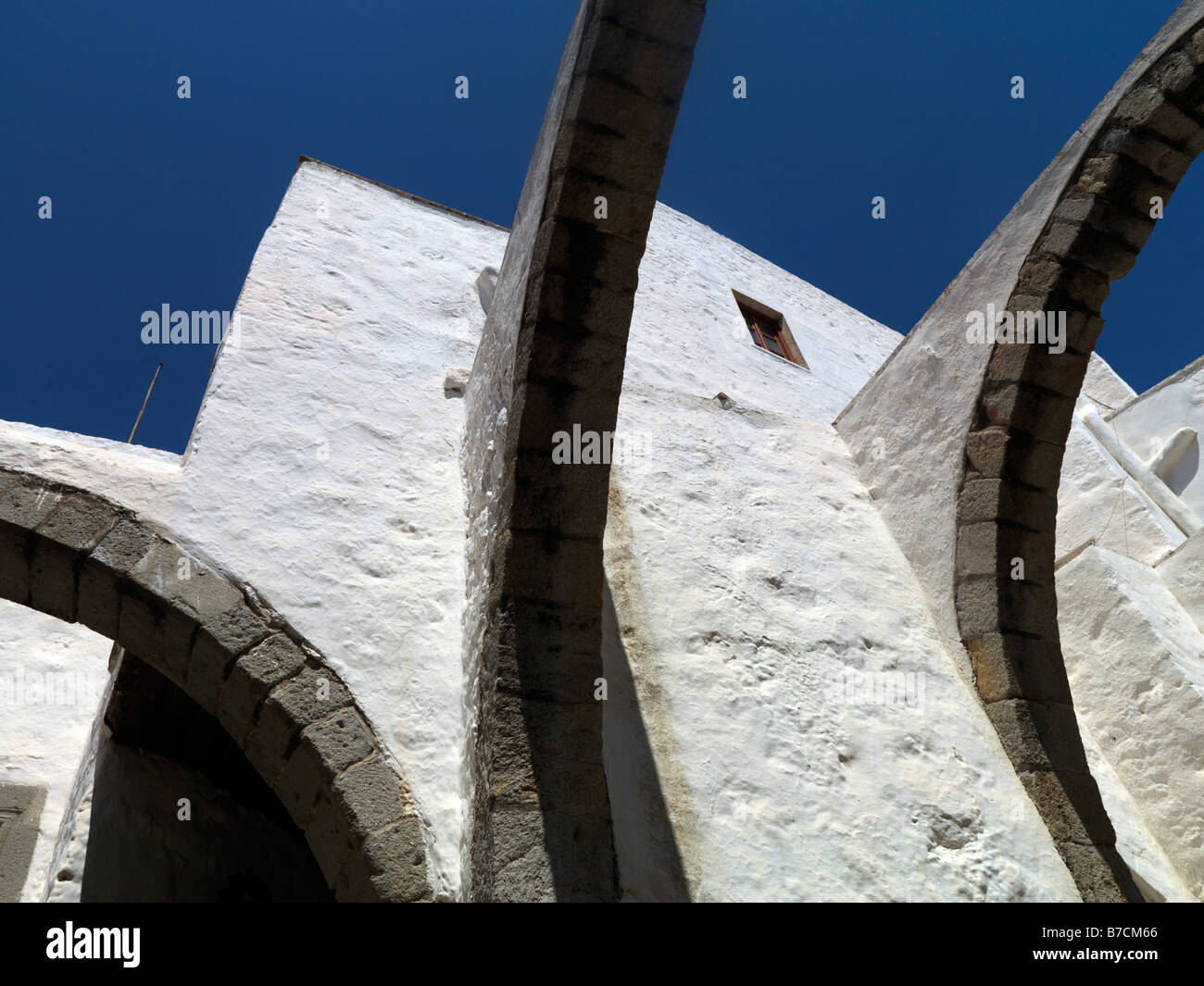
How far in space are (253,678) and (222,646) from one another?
14 cm

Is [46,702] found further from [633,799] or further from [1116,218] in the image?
[1116,218]

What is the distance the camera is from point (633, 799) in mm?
2889

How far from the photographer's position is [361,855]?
2.53 meters

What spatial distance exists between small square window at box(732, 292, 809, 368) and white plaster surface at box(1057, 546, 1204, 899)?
340 cm

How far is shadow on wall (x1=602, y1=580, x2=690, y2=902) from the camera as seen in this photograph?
2679mm

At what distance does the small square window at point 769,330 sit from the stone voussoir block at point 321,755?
5.59 metres

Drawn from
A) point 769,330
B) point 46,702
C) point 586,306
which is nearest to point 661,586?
point 586,306

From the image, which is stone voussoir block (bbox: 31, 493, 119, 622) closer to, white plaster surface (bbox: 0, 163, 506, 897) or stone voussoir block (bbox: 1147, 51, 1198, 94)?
white plaster surface (bbox: 0, 163, 506, 897)

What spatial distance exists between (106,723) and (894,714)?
3171 mm

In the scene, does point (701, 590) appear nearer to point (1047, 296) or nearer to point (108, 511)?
point (1047, 296)

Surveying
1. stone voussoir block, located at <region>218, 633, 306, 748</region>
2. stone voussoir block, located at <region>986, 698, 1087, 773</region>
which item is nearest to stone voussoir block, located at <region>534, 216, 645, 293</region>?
stone voussoir block, located at <region>218, 633, 306, 748</region>

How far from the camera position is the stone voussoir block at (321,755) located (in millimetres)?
2645

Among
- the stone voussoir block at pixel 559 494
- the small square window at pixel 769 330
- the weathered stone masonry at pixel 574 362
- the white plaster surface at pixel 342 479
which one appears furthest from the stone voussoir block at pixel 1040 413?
the small square window at pixel 769 330
